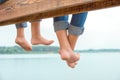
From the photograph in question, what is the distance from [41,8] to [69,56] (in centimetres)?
29

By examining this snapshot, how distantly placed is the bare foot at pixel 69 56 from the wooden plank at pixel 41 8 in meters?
0.20

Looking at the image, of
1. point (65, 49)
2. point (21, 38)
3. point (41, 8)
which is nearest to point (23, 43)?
point (21, 38)

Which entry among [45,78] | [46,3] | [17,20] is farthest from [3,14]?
[45,78]

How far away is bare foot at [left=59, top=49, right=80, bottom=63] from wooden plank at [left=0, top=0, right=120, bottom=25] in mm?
195

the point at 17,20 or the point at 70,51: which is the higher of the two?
the point at 17,20

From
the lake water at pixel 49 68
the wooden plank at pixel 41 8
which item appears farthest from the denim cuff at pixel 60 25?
the lake water at pixel 49 68

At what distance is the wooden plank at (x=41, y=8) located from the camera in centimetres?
61

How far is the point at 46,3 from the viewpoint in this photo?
0.69m

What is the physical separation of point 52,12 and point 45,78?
169 inches

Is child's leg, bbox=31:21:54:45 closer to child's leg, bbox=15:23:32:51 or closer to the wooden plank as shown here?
child's leg, bbox=15:23:32:51

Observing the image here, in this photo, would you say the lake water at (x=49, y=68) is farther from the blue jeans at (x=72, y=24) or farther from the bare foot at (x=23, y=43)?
the blue jeans at (x=72, y=24)

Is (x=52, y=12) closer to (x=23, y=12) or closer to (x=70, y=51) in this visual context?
(x=23, y=12)

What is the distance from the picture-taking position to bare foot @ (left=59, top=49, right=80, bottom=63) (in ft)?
3.13

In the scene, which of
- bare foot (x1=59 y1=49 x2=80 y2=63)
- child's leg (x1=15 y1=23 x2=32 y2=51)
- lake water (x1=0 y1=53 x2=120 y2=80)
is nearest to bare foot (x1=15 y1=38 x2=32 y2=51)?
child's leg (x1=15 y1=23 x2=32 y2=51)
